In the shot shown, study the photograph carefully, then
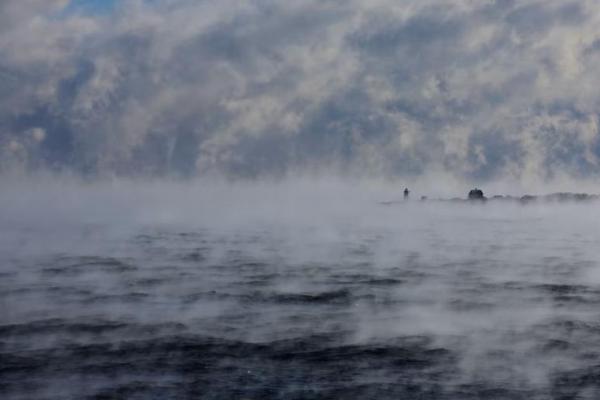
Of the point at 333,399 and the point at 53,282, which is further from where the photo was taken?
the point at 53,282

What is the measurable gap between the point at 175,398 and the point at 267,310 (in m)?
12.9

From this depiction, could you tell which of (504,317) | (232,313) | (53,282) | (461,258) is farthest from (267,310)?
(461,258)

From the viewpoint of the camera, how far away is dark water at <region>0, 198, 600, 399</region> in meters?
20.8

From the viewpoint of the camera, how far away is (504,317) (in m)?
31.2

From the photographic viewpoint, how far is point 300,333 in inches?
1071

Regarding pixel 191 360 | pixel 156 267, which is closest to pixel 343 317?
pixel 191 360

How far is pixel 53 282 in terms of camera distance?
4447 cm

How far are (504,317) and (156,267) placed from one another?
1137 inches

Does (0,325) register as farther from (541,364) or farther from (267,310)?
(541,364)

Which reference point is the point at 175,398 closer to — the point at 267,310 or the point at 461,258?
the point at 267,310

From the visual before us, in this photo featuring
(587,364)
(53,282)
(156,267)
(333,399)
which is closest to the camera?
(333,399)

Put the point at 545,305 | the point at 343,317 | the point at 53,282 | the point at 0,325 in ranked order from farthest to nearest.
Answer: the point at 53,282 < the point at 545,305 < the point at 343,317 < the point at 0,325

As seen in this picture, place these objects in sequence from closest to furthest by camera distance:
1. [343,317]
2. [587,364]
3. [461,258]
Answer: [587,364], [343,317], [461,258]

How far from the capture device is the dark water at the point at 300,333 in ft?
68.3
